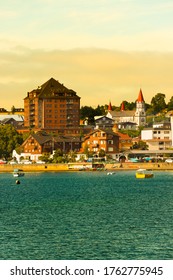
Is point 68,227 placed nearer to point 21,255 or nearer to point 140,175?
point 21,255

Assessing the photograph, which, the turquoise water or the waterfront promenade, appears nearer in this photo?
the turquoise water

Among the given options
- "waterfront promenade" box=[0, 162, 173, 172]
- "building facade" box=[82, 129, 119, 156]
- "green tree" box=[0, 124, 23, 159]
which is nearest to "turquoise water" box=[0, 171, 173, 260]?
"waterfront promenade" box=[0, 162, 173, 172]

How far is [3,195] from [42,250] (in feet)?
140

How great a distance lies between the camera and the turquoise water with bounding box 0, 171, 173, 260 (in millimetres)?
44312

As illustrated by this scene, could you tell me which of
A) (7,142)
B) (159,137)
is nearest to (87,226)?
(7,142)

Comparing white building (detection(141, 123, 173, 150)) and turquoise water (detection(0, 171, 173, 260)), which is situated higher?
white building (detection(141, 123, 173, 150))

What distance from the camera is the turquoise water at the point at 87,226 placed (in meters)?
44.3

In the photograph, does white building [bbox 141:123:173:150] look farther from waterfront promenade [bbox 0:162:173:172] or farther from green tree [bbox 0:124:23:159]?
waterfront promenade [bbox 0:162:173:172]

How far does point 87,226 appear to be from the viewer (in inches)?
2141

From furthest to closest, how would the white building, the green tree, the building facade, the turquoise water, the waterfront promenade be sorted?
the white building < the green tree < the building facade < the waterfront promenade < the turquoise water

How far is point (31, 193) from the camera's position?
296 ft

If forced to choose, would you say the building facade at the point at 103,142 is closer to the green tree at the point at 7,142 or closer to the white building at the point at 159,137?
the green tree at the point at 7,142
